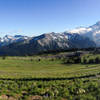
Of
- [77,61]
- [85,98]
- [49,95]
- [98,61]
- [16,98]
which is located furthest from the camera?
[77,61]

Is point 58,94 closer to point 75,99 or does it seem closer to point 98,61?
point 75,99

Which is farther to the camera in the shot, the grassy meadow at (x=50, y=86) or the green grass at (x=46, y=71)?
the green grass at (x=46, y=71)

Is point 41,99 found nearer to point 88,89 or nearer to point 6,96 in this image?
point 6,96

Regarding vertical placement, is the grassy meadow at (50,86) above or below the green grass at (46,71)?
above

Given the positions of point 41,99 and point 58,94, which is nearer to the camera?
point 41,99

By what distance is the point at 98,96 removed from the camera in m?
14.7

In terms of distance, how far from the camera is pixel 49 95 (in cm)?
1648

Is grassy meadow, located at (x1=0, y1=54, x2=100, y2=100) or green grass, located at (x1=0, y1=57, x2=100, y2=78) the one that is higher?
grassy meadow, located at (x1=0, y1=54, x2=100, y2=100)

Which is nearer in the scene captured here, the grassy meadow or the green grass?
the grassy meadow

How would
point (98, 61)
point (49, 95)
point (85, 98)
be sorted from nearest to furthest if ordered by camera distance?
point (85, 98)
point (49, 95)
point (98, 61)

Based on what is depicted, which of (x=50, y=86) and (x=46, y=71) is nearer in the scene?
(x=50, y=86)

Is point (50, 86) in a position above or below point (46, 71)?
above

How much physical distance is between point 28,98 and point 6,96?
2573 mm

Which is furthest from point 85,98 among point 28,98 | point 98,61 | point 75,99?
point 98,61
